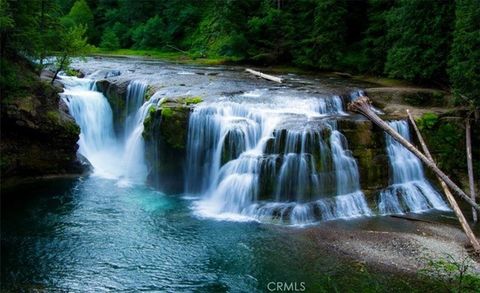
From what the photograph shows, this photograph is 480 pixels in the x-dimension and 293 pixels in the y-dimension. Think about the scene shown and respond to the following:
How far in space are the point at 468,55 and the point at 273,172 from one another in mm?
9058

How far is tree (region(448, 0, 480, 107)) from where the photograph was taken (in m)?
16.8

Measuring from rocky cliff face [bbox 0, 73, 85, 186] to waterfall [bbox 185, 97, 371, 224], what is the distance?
5.31m

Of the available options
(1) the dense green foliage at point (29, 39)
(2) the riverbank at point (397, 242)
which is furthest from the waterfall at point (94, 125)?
(2) the riverbank at point (397, 242)

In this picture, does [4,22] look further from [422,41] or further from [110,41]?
[110,41]

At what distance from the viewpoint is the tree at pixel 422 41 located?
21844 mm

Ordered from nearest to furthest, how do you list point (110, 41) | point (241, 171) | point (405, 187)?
1. point (241, 171)
2. point (405, 187)
3. point (110, 41)

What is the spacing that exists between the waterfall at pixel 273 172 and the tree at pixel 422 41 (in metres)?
8.80

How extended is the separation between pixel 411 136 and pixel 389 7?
1400 centimetres

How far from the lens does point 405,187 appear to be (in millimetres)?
16328

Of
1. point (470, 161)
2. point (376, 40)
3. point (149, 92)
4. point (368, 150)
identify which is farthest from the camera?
point (376, 40)

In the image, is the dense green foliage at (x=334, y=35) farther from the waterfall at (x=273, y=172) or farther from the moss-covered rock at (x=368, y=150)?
the waterfall at (x=273, y=172)

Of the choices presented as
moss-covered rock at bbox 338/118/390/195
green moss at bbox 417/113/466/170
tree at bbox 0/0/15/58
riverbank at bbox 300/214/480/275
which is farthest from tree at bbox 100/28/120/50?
riverbank at bbox 300/214/480/275

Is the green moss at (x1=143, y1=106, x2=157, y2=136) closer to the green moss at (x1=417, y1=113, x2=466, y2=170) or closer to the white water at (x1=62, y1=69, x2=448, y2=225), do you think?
the white water at (x1=62, y1=69, x2=448, y2=225)

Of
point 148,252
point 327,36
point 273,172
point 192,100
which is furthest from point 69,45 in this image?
point 327,36
